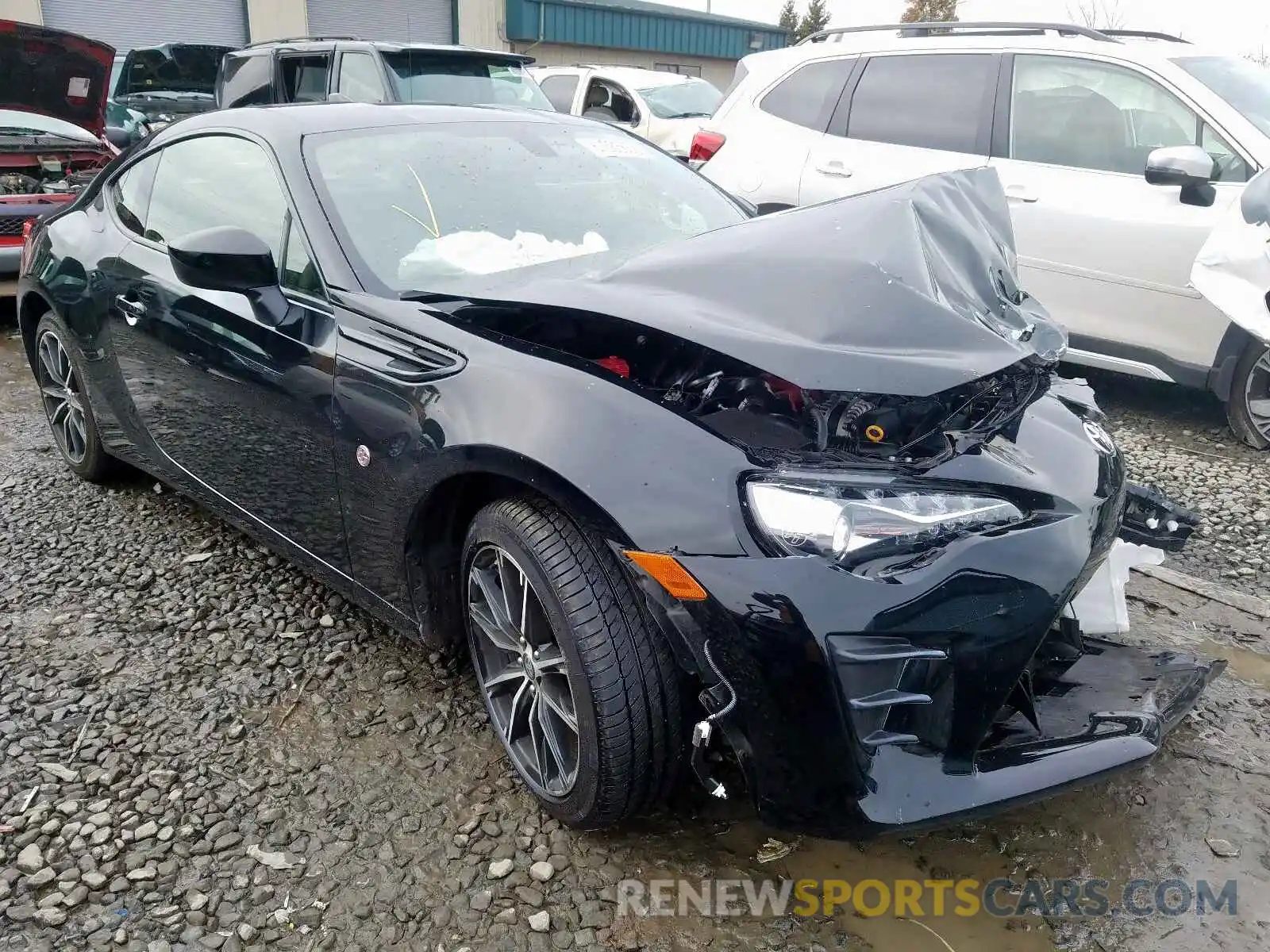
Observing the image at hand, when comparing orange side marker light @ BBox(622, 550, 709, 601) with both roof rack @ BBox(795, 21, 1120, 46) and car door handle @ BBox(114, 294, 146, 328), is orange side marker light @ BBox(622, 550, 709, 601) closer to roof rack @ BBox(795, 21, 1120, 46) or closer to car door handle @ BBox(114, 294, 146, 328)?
car door handle @ BBox(114, 294, 146, 328)

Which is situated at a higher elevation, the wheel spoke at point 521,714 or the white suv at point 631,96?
the white suv at point 631,96

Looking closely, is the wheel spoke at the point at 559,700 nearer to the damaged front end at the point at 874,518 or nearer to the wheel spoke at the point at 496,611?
the wheel spoke at the point at 496,611

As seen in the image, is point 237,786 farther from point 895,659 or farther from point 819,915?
point 895,659

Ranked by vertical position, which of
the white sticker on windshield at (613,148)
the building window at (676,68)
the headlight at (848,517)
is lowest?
the headlight at (848,517)

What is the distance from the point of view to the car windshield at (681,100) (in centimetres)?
1035

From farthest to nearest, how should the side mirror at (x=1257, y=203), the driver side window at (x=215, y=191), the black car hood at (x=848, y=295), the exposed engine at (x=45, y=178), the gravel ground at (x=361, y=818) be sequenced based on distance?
the exposed engine at (x=45, y=178)
the side mirror at (x=1257, y=203)
the driver side window at (x=215, y=191)
the gravel ground at (x=361, y=818)
the black car hood at (x=848, y=295)

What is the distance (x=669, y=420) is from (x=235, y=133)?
1.96 metres

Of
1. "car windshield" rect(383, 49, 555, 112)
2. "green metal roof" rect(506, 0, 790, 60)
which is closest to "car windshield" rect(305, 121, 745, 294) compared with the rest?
"car windshield" rect(383, 49, 555, 112)

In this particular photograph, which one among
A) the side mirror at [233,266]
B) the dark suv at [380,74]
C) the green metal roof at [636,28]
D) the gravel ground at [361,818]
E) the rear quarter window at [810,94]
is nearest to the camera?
the gravel ground at [361,818]

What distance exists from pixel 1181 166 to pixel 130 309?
4.26 meters

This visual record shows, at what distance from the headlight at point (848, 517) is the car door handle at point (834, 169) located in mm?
3940

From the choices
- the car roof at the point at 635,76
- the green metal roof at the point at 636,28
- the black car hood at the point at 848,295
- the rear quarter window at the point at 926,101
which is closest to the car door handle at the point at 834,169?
the rear quarter window at the point at 926,101

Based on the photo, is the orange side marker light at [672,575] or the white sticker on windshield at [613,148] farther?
the white sticker on windshield at [613,148]

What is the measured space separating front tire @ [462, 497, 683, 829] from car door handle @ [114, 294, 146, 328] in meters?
1.68
